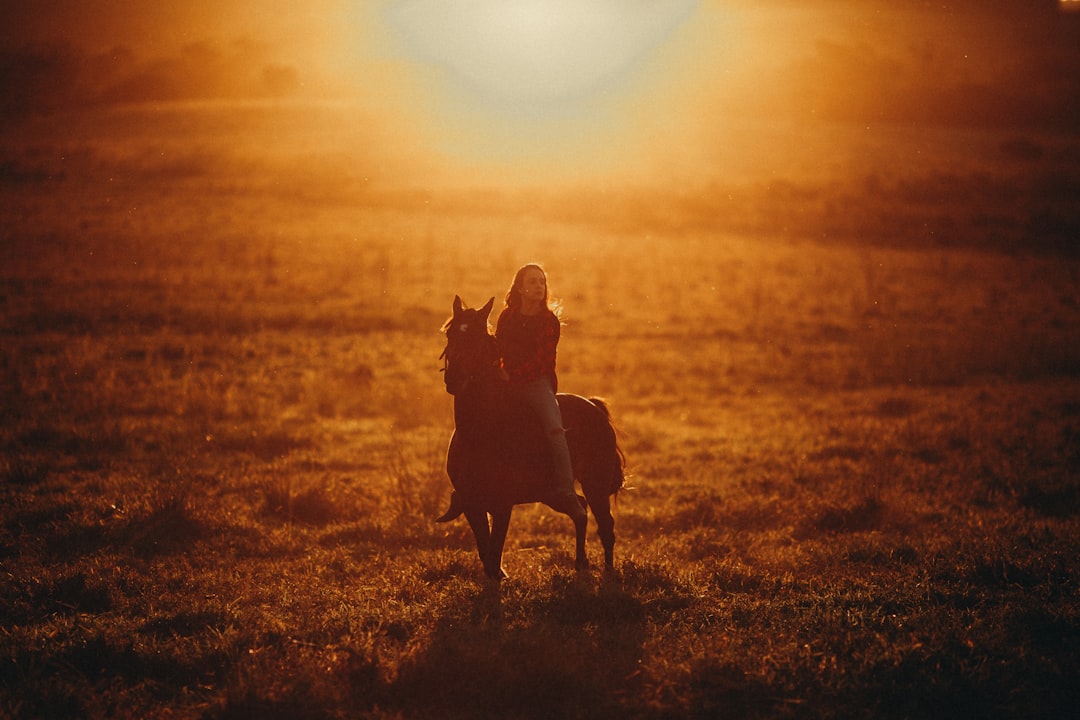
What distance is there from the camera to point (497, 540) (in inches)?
251

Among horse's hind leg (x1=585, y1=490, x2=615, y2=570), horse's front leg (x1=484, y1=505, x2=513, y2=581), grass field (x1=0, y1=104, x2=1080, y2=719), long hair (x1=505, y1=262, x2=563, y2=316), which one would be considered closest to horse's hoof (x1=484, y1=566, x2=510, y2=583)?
horse's front leg (x1=484, y1=505, x2=513, y2=581)

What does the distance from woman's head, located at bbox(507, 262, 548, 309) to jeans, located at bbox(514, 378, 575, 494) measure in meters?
0.67

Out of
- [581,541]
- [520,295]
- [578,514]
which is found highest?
[520,295]

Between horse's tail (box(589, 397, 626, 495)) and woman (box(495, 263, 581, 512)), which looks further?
horse's tail (box(589, 397, 626, 495))

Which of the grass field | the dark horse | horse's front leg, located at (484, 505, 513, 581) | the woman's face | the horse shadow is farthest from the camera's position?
horse's front leg, located at (484, 505, 513, 581)

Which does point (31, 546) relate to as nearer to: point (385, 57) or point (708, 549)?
point (708, 549)

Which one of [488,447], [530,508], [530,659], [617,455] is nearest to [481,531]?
[488,447]

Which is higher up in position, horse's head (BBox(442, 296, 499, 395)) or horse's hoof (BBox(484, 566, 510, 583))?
horse's head (BBox(442, 296, 499, 395))

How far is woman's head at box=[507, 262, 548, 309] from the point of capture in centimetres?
620

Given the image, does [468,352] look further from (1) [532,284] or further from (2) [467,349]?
(1) [532,284]

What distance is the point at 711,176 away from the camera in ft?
171

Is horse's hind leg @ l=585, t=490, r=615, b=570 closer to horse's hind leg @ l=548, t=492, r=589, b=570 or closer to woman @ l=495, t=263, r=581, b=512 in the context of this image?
horse's hind leg @ l=548, t=492, r=589, b=570

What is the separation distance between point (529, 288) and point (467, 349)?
2.55ft

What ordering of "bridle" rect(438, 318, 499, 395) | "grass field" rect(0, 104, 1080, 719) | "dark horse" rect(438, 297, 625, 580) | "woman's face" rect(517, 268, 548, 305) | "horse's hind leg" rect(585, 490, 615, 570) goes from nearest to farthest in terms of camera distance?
"grass field" rect(0, 104, 1080, 719), "bridle" rect(438, 318, 499, 395), "dark horse" rect(438, 297, 625, 580), "woman's face" rect(517, 268, 548, 305), "horse's hind leg" rect(585, 490, 615, 570)
